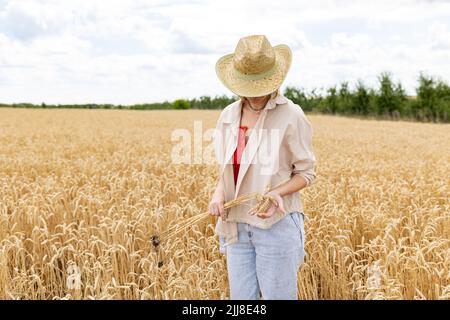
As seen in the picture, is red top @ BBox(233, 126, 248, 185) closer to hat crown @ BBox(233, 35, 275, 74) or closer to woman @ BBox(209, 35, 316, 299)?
woman @ BBox(209, 35, 316, 299)

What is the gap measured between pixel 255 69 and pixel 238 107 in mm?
234

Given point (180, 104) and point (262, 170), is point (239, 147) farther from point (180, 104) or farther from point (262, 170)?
point (180, 104)

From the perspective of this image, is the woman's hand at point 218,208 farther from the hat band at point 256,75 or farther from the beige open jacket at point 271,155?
the hat band at point 256,75

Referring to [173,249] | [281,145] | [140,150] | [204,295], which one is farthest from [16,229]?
[140,150]

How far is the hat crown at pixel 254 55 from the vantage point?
2.98 meters

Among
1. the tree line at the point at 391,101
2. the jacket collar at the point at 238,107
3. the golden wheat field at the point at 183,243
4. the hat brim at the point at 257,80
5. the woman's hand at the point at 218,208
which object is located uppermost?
the tree line at the point at 391,101

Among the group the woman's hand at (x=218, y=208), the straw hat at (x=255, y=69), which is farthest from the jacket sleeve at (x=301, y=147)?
the woman's hand at (x=218, y=208)

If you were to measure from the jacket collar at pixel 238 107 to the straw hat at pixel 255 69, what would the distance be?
8 centimetres

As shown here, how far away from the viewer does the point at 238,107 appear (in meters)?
3.07

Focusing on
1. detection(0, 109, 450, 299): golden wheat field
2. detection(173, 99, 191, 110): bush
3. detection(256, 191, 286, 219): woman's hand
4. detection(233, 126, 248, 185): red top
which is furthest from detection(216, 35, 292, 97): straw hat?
detection(173, 99, 191, 110): bush

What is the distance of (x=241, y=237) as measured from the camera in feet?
9.96

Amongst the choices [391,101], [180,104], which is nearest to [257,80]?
[391,101]

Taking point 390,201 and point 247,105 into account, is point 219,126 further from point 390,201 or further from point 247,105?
point 390,201

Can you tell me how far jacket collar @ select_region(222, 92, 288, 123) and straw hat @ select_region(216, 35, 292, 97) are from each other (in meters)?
0.08
